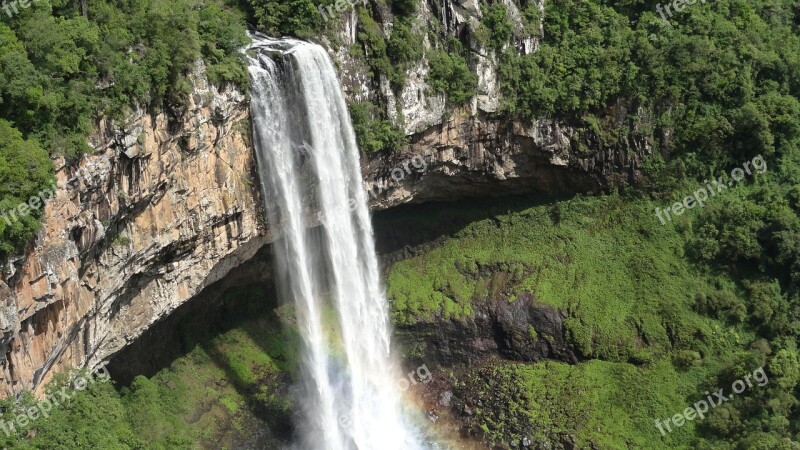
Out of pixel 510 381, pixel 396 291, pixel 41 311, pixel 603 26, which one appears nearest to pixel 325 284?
pixel 396 291

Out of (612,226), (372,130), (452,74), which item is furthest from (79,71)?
(612,226)

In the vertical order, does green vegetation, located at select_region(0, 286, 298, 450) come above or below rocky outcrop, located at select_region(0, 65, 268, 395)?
below

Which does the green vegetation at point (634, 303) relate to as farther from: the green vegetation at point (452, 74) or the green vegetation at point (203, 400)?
the green vegetation at point (452, 74)

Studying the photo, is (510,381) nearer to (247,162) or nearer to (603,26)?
(247,162)

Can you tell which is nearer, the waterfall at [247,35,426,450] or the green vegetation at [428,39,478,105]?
the waterfall at [247,35,426,450]

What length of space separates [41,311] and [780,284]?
2531 cm

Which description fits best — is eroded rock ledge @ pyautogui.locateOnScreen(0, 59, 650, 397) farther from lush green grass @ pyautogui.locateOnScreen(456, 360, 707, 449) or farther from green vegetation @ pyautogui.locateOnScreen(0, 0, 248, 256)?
lush green grass @ pyautogui.locateOnScreen(456, 360, 707, 449)

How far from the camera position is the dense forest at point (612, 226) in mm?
23453

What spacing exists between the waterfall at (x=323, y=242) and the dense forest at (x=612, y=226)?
114 centimetres

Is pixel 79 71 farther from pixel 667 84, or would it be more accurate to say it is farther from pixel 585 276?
pixel 667 84

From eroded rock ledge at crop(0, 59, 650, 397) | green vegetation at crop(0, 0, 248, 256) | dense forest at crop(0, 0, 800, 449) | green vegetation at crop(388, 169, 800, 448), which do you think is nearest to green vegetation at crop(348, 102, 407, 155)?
dense forest at crop(0, 0, 800, 449)

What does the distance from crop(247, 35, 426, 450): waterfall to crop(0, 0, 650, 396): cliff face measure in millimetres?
954

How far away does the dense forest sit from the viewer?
23.5 m

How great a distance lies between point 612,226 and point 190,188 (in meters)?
18.2
